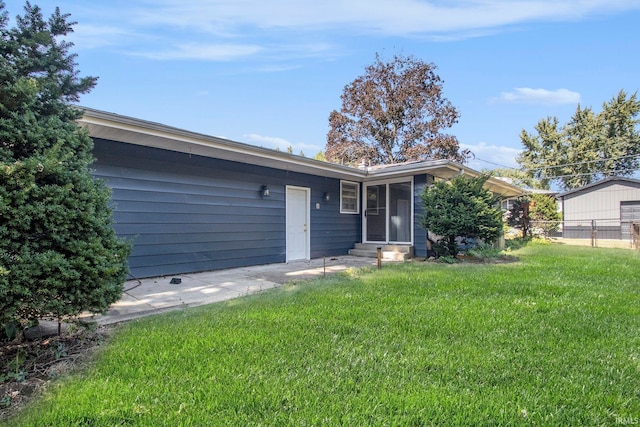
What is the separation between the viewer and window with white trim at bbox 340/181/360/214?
9.72 meters

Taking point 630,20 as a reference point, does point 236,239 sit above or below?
below

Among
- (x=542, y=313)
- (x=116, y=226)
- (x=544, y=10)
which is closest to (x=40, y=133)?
(x=116, y=226)

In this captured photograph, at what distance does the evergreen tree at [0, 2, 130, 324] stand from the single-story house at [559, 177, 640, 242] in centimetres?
1966

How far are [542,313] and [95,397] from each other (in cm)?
389

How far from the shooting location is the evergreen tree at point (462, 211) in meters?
7.43

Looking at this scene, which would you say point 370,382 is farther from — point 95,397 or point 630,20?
point 630,20

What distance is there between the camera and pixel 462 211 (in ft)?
24.6

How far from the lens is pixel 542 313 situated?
349 cm

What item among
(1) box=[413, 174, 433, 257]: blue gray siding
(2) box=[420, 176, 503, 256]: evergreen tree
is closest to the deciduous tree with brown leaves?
(1) box=[413, 174, 433, 257]: blue gray siding

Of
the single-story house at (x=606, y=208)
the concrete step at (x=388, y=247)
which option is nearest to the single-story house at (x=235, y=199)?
the concrete step at (x=388, y=247)

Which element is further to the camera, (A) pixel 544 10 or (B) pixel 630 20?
(B) pixel 630 20

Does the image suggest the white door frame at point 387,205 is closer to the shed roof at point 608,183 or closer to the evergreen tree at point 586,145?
the shed roof at point 608,183

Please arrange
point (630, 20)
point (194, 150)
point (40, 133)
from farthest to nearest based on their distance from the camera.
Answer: point (630, 20)
point (194, 150)
point (40, 133)

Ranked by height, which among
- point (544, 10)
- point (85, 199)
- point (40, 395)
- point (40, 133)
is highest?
point (544, 10)
